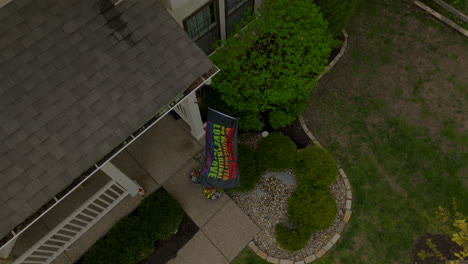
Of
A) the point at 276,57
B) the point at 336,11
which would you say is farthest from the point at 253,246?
the point at 336,11

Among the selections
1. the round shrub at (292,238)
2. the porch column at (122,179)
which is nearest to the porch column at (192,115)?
the porch column at (122,179)

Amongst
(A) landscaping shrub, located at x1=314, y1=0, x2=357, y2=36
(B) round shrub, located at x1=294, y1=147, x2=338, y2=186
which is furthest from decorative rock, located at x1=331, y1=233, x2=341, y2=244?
(A) landscaping shrub, located at x1=314, y1=0, x2=357, y2=36

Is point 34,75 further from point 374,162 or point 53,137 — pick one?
point 374,162

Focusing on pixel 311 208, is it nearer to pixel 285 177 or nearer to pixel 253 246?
pixel 285 177

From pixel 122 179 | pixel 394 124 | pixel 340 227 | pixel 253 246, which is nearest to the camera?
pixel 122 179

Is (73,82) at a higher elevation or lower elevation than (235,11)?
higher

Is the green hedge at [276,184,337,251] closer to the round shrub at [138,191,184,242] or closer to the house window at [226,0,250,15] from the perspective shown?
the round shrub at [138,191,184,242]

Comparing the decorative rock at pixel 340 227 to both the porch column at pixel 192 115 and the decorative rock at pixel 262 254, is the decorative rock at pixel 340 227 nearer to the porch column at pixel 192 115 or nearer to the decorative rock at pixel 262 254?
the decorative rock at pixel 262 254
